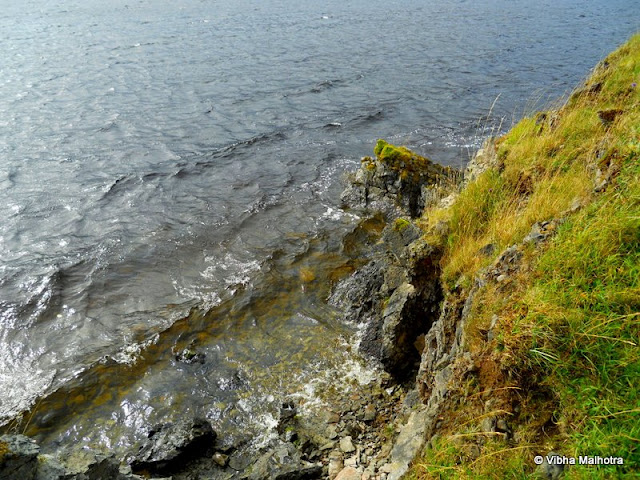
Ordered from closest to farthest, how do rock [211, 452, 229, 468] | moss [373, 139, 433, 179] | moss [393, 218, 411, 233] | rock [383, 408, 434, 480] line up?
rock [383, 408, 434, 480] → rock [211, 452, 229, 468] → moss [393, 218, 411, 233] → moss [373, 139, 433, 179]

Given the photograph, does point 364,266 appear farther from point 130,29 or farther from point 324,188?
point 130,29

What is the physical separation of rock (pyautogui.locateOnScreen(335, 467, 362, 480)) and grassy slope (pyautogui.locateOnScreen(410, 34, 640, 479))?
1682 mm

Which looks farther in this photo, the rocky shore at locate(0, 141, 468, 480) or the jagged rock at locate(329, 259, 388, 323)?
the jagged rock at locate(329, 259, 388, 323)

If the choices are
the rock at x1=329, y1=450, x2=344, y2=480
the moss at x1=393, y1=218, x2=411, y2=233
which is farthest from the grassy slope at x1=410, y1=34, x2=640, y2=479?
the moss at x1=393, y1=218, x2=411, y2=233

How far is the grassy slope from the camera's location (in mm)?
3805

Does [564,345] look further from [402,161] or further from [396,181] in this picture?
[402,161]

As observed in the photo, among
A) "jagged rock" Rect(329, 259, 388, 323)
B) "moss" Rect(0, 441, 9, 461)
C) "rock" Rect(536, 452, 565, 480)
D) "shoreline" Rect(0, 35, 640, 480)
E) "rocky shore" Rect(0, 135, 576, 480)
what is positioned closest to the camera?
"rock" Rect(536, 452, 565, 480)

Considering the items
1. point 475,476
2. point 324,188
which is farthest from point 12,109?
point 475,476

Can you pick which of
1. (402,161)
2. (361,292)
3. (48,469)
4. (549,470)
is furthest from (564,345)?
(402,161)

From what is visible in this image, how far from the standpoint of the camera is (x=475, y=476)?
13.2 feet

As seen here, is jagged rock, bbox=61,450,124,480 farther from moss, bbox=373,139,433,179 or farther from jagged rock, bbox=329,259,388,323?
moss, bbox=373,139,433,179

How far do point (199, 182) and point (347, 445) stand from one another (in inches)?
456

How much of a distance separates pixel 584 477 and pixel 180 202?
13.5 meters

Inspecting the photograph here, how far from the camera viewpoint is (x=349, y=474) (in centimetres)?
612
